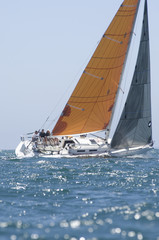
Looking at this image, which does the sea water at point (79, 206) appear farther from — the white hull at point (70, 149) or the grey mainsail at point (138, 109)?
the grey mainsail at point (138, 109)

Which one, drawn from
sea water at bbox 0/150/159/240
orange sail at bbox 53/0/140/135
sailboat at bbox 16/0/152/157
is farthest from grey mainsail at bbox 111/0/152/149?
sea water at bbox 0/150/159/240

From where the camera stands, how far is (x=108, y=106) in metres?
38.2

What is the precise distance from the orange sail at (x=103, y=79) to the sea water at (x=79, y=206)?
15228mm

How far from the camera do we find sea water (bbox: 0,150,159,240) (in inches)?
446

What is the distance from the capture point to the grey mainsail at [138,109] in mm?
35938

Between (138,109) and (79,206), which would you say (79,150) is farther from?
(79,206)

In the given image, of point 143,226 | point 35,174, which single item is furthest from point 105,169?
point 143,226

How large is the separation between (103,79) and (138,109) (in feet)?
13.8

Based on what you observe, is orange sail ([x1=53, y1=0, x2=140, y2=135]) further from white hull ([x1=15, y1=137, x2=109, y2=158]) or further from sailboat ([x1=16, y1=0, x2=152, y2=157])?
white hull ([x1=15, y1=137, x2=109, y2=158])

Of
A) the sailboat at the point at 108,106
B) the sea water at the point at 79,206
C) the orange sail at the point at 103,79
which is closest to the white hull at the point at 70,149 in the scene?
the sailboat at the point at 108,106

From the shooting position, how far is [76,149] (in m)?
35.8

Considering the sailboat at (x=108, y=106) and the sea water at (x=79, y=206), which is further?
the sailboat at (x=108, y=106)

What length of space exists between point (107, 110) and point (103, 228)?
26.8 metres

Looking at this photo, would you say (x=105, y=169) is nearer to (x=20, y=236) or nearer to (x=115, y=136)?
(x=115, y=136)
